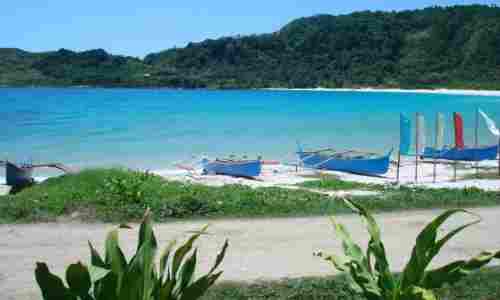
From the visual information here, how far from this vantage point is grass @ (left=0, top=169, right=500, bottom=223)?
8.69 m

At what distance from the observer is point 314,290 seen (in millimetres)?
5449

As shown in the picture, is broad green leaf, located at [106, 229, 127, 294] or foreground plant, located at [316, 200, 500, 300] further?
foreground plant, located at [316, 200, 500, 300]

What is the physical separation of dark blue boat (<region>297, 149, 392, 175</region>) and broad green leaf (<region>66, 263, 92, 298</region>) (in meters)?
16.4

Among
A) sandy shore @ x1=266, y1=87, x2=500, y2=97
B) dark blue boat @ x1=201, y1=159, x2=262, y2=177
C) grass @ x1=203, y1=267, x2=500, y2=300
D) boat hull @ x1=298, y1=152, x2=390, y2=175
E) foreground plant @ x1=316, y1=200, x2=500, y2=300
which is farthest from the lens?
sandy shore @ x1=266, y1=87, x2=500, y2=97

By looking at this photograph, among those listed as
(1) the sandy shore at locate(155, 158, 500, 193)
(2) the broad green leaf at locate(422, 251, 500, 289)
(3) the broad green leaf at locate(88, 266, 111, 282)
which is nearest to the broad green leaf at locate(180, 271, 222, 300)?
(3) the broad green leaf at locate(88, 266, 111, 282)

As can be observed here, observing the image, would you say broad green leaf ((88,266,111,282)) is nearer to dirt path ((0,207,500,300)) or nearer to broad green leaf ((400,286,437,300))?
broad green leaf ((400,286,437,300))

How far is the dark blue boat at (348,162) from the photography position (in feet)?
61.9

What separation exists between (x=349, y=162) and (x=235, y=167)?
3787 millimetres

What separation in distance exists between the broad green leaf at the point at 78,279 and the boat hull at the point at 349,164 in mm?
16426

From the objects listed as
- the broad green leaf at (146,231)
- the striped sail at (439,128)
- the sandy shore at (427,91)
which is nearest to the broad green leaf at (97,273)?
the broad green leaf at (146,231)

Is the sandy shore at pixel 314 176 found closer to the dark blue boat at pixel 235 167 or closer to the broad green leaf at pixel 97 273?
the dark blue boat at pixel 235 167

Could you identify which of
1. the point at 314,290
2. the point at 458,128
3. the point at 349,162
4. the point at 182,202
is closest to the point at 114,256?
the point at 314,290

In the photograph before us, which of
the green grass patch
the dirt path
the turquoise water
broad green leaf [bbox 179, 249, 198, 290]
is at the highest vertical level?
broad green leaf [bbox 179, 249, 198, 290]

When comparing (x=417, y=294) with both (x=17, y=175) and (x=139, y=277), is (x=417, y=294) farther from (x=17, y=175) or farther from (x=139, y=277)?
(x=17, y=175)
